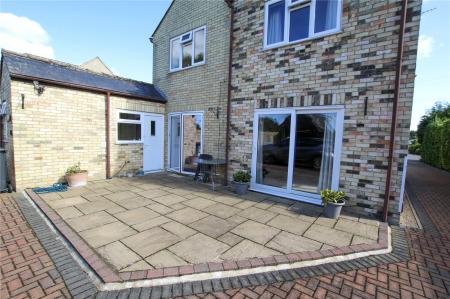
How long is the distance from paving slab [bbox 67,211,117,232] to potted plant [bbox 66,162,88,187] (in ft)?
7.92

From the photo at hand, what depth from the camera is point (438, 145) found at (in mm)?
12250

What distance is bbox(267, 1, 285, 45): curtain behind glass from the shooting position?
17.3 ft

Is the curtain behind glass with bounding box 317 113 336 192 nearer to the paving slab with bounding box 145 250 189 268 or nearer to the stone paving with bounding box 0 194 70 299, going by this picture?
the paving slab with bounding box 145 250 189 268

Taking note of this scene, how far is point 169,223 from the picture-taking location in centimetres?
368

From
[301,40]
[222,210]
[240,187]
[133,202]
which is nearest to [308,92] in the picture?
[301,40]

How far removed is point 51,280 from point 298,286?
271 cm

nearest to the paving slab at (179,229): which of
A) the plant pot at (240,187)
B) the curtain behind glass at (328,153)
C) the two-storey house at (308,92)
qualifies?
the plant pot at (240,187)

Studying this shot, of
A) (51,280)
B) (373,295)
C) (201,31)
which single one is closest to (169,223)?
(51,280)

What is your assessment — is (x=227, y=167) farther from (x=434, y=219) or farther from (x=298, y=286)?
(x=434, y=219)

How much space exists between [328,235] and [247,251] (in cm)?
147

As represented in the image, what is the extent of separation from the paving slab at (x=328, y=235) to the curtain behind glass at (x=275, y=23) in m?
4.50

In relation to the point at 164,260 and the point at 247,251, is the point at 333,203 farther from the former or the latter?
the point at 164,260

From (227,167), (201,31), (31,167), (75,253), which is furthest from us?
(201,31)

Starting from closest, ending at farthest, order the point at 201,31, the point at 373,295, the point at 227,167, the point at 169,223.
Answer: the point at 373,295 < the point at 169,223 < the point at 227,167 < the point at 201,31
